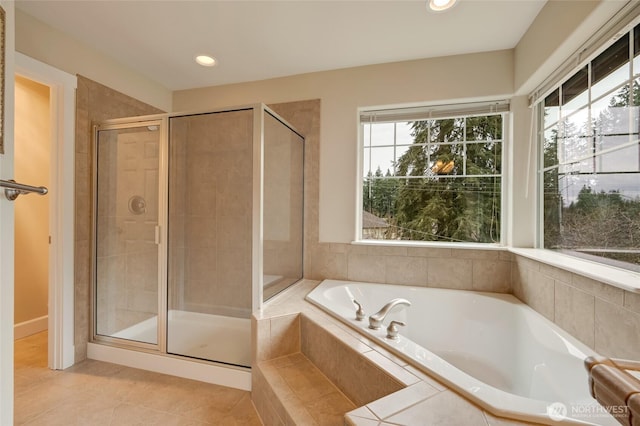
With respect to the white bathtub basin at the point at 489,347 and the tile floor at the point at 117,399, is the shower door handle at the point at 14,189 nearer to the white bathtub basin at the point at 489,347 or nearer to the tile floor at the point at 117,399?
the tile floor at the point at 117,399

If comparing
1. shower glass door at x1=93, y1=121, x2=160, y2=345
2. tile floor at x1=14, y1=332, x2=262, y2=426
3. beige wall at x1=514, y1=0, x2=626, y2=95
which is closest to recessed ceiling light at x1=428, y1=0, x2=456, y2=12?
beige wall at x1=514, y1=0, x2=626, y2=95

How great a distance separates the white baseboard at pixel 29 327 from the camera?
7.95 ft

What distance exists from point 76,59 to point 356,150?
7.35 feet

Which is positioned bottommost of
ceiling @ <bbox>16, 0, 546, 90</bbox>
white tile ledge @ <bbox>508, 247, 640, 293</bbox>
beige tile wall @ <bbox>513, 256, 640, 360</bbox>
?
beige tile wall @ <bbox>513, 256, 640, 360</bbox>

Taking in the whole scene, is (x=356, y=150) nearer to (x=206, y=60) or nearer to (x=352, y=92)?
(x=352, y=92)

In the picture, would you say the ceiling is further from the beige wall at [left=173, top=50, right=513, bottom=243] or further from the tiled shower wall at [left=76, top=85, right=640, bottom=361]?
the tiled shower wall at [left=76, top=85, right=640, bottom=361]

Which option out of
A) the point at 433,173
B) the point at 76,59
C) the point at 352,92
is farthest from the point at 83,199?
the point at 433,173

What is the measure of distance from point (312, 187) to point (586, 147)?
183 cm

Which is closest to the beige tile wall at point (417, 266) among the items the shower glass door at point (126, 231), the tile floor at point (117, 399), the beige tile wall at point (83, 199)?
the tile floor at point (117, 399)

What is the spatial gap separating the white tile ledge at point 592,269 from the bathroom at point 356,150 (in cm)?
5

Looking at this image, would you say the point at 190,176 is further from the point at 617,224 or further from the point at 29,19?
the point at 617,224

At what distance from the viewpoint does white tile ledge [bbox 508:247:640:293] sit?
110 cm

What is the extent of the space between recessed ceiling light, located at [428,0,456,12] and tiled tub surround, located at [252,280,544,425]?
1.95 m

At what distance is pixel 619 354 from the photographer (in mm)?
1138
